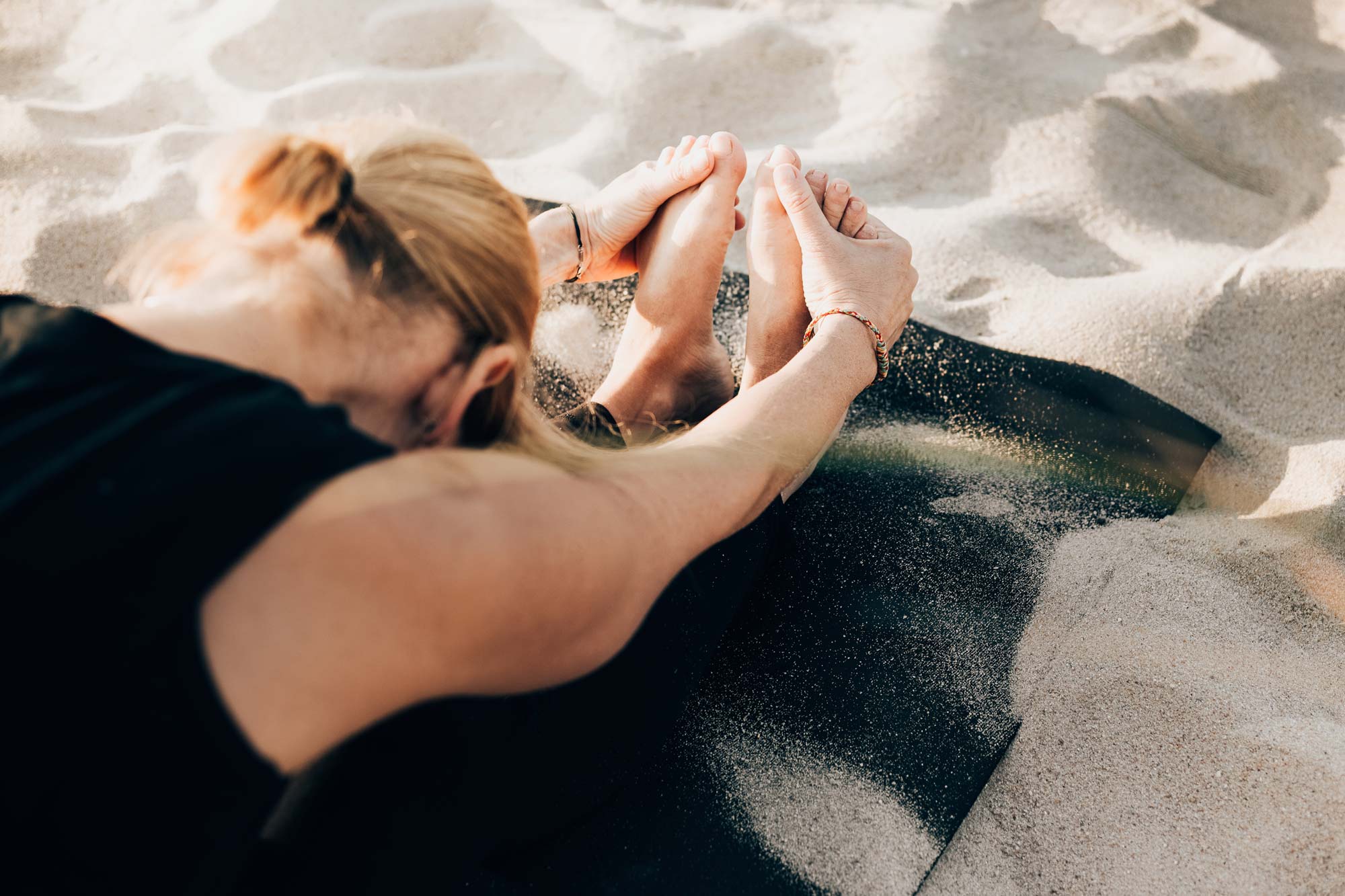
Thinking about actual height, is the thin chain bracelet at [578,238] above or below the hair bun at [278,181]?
below

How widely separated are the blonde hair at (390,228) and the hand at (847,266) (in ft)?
2.21

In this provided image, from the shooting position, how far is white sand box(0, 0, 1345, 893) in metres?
1.13

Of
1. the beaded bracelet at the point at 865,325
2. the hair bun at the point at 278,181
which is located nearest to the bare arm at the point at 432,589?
the hair bun at the point at 278,181

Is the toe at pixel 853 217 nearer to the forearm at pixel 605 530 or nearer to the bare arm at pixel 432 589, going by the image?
the forearm at pixel 605 530

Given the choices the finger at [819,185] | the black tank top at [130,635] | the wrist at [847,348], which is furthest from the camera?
the finger at [819,185]

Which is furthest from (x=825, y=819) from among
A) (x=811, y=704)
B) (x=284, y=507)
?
(x=284, y=507)

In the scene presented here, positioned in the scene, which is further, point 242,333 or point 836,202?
point 836,202

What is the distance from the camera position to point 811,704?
4.09ft

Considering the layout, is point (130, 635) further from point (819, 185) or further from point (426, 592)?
point (819, 185)

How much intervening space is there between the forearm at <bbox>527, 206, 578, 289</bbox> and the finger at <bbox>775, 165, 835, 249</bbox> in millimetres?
392

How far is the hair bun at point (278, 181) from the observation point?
2.69 feet

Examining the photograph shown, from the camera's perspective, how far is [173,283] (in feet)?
3.12

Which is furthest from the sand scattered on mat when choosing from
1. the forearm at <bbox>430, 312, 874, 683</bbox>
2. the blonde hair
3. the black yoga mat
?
the blonde hair

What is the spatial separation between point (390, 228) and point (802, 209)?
907 mm
